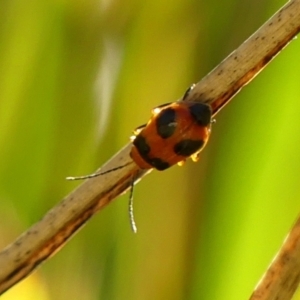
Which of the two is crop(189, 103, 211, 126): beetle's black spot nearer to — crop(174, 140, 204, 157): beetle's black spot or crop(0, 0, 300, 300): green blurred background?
crop(174, 140, 204, 157): beetle's black spot

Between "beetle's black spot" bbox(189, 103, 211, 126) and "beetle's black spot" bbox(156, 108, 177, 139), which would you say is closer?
"beetle's black spot" bbox(189, 103, 211, 126)

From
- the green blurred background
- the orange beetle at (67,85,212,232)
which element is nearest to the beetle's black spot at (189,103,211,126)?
the orange beetle at (67,85,212,232)

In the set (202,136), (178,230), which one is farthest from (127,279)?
(202,136)

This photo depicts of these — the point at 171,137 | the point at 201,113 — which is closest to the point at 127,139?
the point at 171,137

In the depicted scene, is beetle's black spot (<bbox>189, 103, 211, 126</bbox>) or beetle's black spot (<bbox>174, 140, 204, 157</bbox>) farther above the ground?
beetle's black spot (<bbox>174, 140, 204, 157</bbox>)

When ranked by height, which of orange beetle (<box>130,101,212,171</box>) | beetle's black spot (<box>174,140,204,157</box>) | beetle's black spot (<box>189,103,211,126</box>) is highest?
orange beetle (<box>130,101,212,171</box>)

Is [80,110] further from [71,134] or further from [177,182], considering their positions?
[177,182]

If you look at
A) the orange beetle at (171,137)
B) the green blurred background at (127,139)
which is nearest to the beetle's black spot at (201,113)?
the orange beetle at (171,137)
